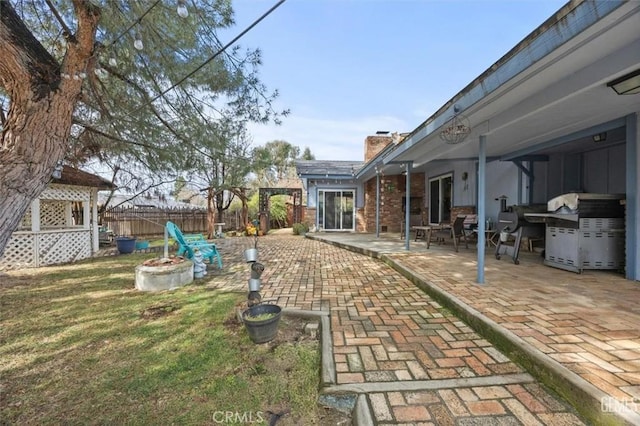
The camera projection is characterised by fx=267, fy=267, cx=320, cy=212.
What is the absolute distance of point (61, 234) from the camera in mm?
6766

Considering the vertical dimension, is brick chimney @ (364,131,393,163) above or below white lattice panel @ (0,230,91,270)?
above

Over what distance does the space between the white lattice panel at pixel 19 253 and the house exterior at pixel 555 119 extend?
8.65 m

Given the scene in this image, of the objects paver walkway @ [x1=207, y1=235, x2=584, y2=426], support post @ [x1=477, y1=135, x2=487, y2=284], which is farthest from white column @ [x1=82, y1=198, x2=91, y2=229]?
support post @ [x1=477, y1=135, x2=487, y2=284]

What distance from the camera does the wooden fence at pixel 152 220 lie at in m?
11.4

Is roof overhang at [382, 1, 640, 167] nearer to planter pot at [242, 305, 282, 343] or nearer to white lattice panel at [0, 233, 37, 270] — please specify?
planter pot at [242, 305, 282, 343]

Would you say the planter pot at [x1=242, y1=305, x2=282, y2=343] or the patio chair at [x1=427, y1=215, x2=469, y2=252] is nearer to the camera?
the planter pot at [x1=242, y1=305, x2=282, y2=343]

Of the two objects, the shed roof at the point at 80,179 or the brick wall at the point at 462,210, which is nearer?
the shed roof at the point at 80,179

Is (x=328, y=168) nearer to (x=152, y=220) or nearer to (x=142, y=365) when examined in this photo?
(x=152, y=220)

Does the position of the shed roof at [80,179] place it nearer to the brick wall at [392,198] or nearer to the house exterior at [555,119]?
the house exterior at [555,119]

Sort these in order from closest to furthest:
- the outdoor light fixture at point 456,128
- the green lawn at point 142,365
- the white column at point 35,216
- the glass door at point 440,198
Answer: the green lawn at point 142,365 → the outdoor light fixture at point 456,128 → the white column at point 35,216 → the glass door at point 440,198

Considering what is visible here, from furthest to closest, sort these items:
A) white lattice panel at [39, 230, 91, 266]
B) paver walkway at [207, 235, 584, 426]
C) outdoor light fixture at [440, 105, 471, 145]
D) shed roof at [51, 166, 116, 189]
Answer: shed roof at [51, 166, 116, 189] < white lattice panel at [39, 230, 91, 266] < outdoor light fixture at [440, 105, 471, 145] < paver walkway at [207, 235, 584, 426]

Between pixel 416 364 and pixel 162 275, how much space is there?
3902mm

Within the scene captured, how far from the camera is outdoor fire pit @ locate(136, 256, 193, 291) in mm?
4184

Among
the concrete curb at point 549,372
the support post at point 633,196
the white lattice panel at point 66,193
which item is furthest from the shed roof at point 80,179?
the support post at point 633,196
